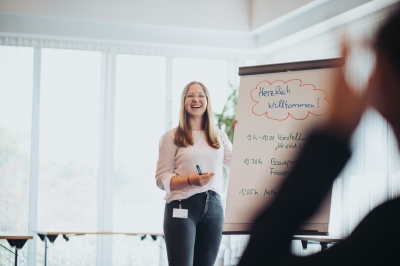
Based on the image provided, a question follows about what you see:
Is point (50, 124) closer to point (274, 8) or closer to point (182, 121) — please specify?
point (274, 8)

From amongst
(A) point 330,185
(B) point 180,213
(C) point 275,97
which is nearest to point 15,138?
(B) point 180,213

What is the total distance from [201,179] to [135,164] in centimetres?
318

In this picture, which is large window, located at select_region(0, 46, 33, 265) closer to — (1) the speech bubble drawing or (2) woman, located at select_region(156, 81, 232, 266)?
(2) woman, located at select_region(156, 81, 232, 266)

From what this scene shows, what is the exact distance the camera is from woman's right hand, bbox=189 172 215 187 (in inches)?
94.4

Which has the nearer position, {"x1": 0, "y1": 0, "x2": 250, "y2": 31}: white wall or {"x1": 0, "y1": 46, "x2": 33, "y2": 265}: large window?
{"x1": 0, "y1": 0, "x2": 250, "y2": 31}: white wall

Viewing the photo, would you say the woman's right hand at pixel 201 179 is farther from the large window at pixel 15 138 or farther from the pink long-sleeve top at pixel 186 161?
the large window at pixel 15 138

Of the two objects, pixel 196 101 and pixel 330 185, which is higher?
pixel 196 101

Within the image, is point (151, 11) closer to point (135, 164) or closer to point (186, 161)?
point (135, 164)

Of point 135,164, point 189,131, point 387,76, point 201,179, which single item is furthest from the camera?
point 135,164

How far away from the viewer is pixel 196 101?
108 inches

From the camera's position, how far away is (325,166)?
309mm

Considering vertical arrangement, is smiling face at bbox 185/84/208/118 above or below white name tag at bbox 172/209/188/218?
above

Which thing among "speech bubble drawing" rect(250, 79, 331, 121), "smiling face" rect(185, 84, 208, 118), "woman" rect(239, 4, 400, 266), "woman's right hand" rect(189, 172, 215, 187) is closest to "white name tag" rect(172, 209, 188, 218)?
"woman's right hand" rect(189, 172, 215, 187)

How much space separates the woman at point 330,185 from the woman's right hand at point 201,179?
2069mm
